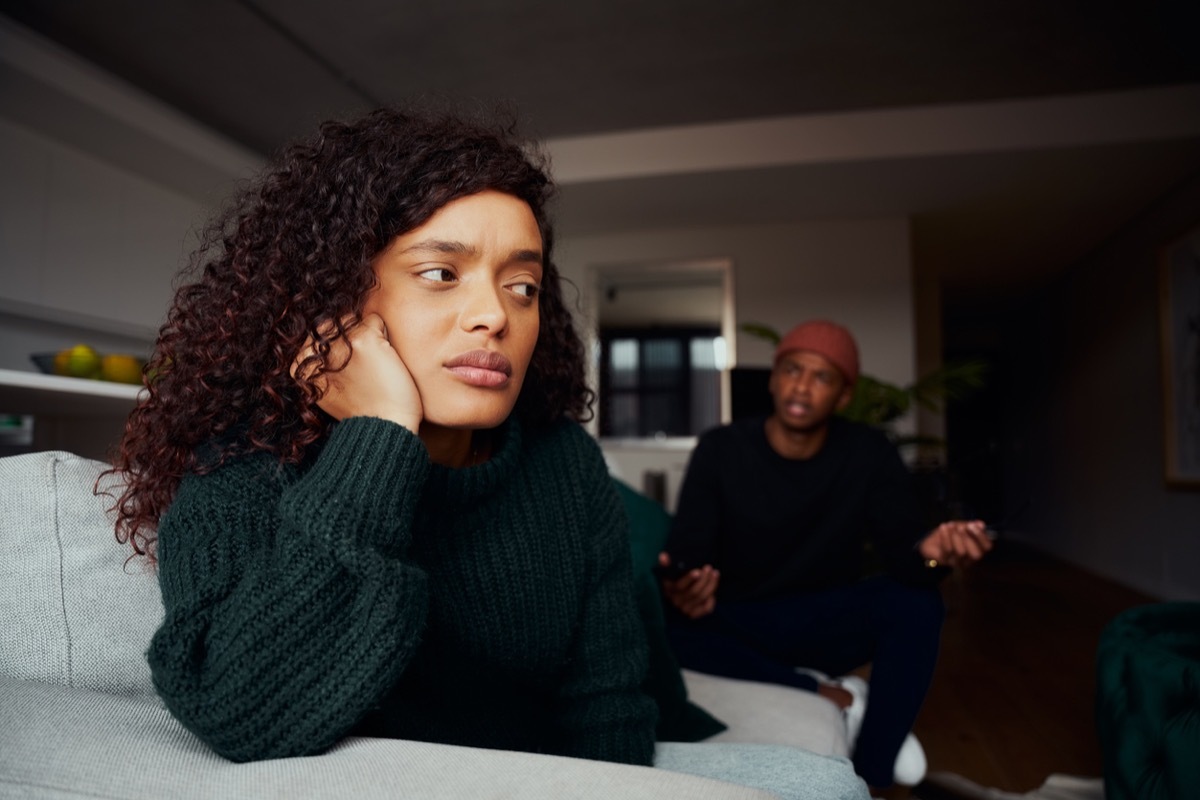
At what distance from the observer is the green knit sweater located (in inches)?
25.9

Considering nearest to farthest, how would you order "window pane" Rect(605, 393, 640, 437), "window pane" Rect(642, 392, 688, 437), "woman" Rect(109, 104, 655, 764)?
"woman" Rect(109, 104, 655, 764), "window pane" Rect(605, 393, 640, 437), "window pane" Rect(642, 392, 688, 437)

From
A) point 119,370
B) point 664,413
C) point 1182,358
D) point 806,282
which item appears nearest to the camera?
point 119,370

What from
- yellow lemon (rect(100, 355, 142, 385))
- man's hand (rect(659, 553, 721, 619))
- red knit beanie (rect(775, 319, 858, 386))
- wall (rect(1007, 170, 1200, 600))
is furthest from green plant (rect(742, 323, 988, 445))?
yellow lemon (rect(100, 355, 142, 385))

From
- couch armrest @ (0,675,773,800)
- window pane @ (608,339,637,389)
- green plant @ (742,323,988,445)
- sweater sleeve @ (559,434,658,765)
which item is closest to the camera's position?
couch armrest @ (0,675,773,800)

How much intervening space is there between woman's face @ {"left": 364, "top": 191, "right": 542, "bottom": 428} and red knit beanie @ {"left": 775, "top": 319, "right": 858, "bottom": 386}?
1.74 metres

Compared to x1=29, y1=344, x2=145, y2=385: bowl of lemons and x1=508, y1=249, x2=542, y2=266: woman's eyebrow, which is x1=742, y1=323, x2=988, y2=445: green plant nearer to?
x1=29, y1=344, x2=145, y2=385: bowl of lemons

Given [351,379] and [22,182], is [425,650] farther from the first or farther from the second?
[22,182]

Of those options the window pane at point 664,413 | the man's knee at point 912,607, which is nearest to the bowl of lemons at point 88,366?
the man's knee at point 912,607

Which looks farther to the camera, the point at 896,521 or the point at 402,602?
the point at 896,521

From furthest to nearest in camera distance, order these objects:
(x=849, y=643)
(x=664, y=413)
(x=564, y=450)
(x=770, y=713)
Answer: (x=664, y=413) → (x=849, y=643) → (x=770, y=713) → (x=564, y=450)

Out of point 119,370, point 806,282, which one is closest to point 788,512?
point 119,370

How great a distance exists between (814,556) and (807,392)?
47 cm

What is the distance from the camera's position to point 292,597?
0.67 m

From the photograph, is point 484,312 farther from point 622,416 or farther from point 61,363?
point 622,416
